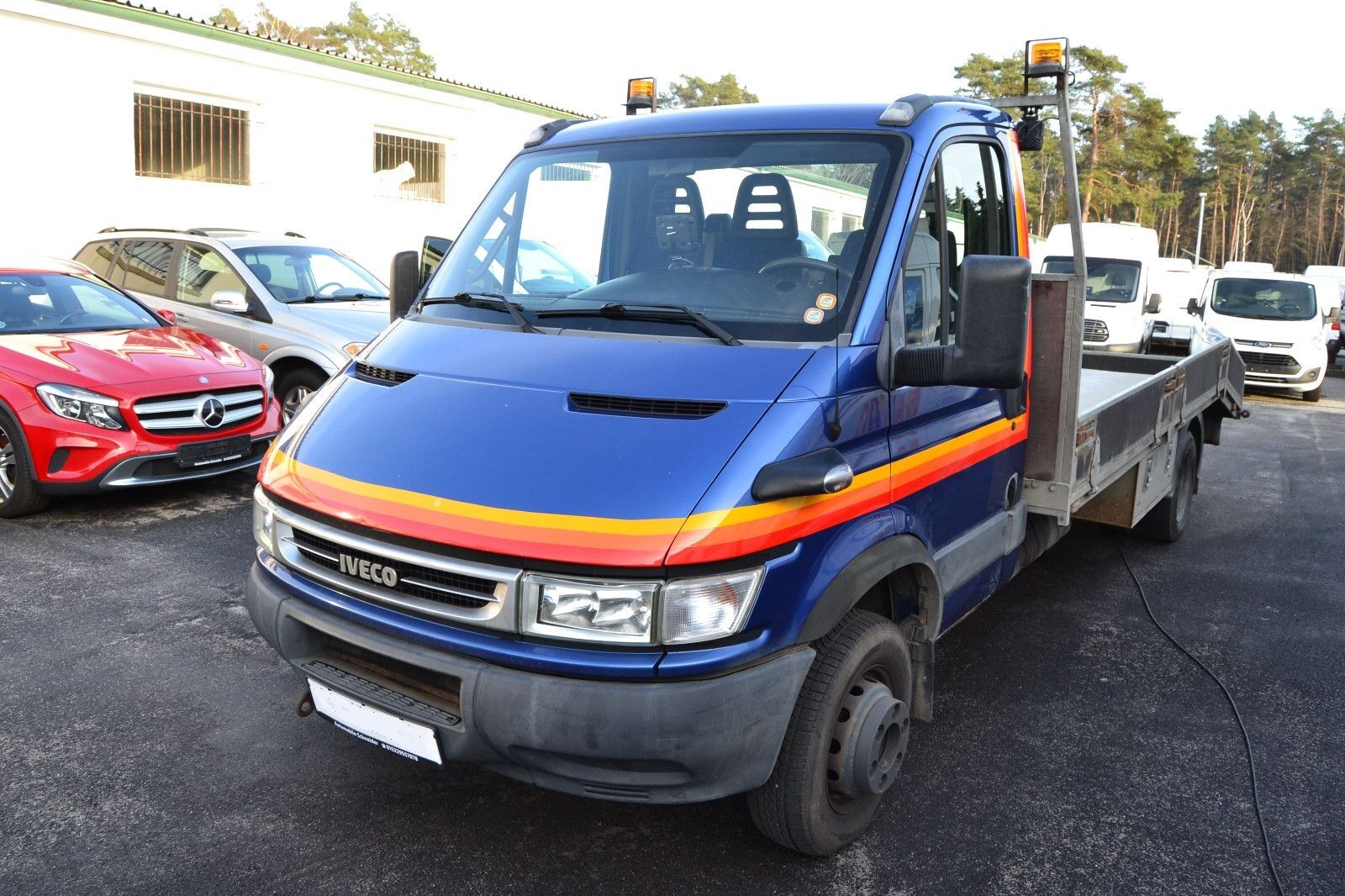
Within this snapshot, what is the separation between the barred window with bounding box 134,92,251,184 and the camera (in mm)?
13828

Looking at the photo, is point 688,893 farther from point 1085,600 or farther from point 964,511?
point 1085,600

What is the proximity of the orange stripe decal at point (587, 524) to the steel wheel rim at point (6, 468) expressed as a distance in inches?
179

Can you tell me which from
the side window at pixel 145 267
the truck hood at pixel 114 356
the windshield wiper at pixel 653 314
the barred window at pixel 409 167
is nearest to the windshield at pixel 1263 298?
the barred window at pixel 409 167

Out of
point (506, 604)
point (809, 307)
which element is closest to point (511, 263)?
point (809, 307)

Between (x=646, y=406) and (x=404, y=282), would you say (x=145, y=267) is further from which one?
(x=646, y=406)

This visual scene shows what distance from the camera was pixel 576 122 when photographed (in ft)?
14.0

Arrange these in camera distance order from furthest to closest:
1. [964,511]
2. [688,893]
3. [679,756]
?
[964,511] < [688,893] < [679,756]

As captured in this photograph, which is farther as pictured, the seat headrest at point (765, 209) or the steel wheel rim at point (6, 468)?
A: the steel wheel rim at point (6, 468)

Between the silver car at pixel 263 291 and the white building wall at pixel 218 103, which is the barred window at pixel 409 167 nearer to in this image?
the white building wall at pixel 218 103

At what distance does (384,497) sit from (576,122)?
2034 millimetres

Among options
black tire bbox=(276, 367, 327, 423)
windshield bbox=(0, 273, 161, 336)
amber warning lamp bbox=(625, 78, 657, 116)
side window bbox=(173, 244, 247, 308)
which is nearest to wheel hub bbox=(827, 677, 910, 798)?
amber warning lamp bbox=(625, 78, 657, 116)

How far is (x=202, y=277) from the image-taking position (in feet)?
29.7

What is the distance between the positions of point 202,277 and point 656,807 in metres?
7.24

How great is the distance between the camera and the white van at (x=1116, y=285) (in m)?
14.2
